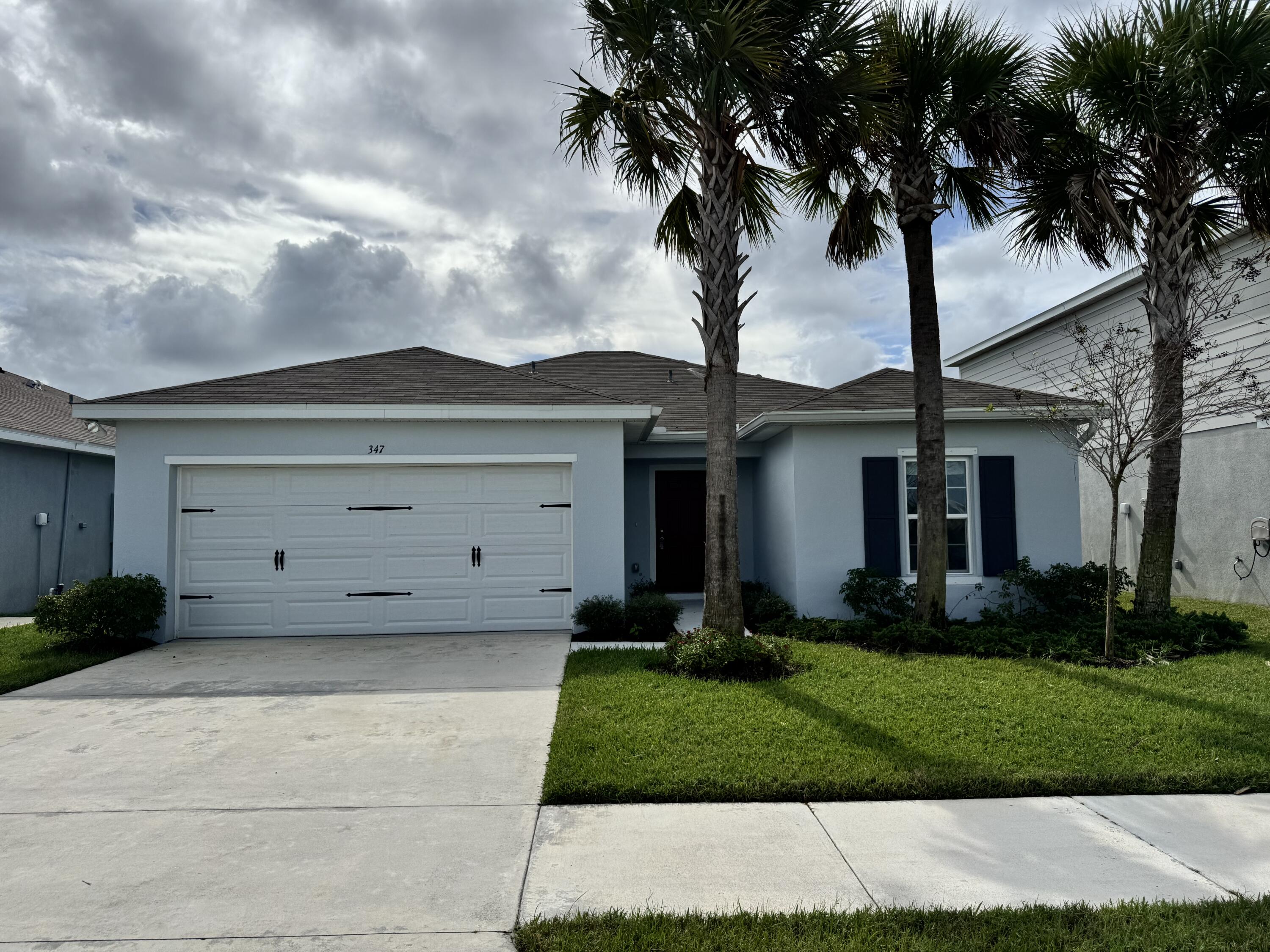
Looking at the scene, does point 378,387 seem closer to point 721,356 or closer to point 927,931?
point 721,356

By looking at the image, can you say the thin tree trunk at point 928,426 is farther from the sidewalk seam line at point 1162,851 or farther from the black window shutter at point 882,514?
the sidewalk seam line at point 1162,851

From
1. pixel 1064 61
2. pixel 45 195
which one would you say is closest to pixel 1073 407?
pixel 1064 61

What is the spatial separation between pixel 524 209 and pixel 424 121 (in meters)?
1.86

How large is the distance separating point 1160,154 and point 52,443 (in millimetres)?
17299

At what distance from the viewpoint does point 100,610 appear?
9.05m

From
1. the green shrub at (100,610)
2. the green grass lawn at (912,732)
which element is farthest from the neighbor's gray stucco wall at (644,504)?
the green shrub at (100,610)

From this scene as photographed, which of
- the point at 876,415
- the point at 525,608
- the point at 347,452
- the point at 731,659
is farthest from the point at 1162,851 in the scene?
the point at 347,452

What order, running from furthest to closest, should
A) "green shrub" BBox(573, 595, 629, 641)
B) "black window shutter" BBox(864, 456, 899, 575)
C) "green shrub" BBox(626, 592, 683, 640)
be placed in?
1. "black window shutter" BBox(864, 456, 899, 575)
2. "green shrub" BBox(573, 595, 629, 641)
3. "green shrub" BBox(626, 592, 683, 640)

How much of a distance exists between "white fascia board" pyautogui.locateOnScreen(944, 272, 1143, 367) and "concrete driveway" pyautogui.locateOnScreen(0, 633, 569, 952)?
42.0ft

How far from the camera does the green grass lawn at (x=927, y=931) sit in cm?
301

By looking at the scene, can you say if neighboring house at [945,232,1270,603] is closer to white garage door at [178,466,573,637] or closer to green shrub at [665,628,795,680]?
green shrub at [665,628,795,680]

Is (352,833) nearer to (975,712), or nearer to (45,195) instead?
(975,712)

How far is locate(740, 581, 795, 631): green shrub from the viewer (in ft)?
35.0

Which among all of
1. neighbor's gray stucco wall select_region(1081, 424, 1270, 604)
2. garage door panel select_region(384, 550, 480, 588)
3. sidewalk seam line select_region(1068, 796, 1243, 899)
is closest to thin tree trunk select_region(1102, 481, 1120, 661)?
sidewalk seam line select_region(1068, 796, 1243, 899)
